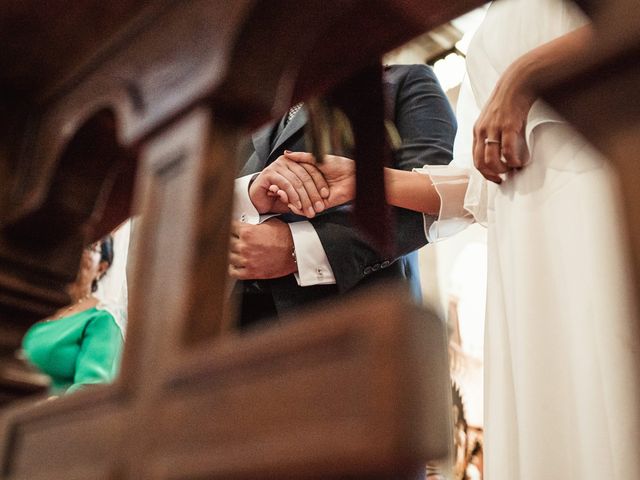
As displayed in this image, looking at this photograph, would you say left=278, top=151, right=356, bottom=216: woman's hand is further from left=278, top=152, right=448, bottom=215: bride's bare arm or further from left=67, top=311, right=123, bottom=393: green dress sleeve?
left=67, top=311, right=123, bottom=393: green dress sleeve

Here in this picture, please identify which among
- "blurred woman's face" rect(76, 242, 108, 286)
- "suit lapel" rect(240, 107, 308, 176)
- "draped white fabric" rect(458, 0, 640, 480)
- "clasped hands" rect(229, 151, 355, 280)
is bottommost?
"draped white fabric" rect(458, 0, 640, 480)

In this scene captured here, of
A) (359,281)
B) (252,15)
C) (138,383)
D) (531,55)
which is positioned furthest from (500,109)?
(138,383)

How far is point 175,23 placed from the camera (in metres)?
0.41

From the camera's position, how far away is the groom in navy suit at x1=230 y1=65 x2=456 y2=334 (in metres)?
0.91

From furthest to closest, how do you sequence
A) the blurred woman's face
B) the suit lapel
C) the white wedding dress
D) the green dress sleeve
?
the blurred woman's face → the green dress sleeve → the suit lapel → the white wedding dress

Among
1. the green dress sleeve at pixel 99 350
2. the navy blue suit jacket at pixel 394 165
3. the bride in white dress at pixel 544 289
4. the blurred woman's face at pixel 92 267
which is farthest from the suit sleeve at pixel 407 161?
the blurred woman's face at pixel 92 267

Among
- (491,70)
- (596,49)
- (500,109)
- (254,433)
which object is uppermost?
(491,70)

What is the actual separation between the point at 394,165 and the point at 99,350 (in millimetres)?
829

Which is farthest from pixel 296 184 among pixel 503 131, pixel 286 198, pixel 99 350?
pixel 99 350

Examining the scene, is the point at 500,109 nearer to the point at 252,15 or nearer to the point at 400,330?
the point at 252,15

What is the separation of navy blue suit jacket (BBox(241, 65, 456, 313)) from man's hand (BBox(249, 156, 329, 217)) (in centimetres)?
5

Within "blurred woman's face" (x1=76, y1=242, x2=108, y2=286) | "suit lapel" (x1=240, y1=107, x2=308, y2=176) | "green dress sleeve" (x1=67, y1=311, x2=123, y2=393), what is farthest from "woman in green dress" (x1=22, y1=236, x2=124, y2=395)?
"suit lapel" (x1=240, y1=107, x2=308, y2=176)

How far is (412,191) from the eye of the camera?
915mm

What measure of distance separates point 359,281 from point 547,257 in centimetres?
28
